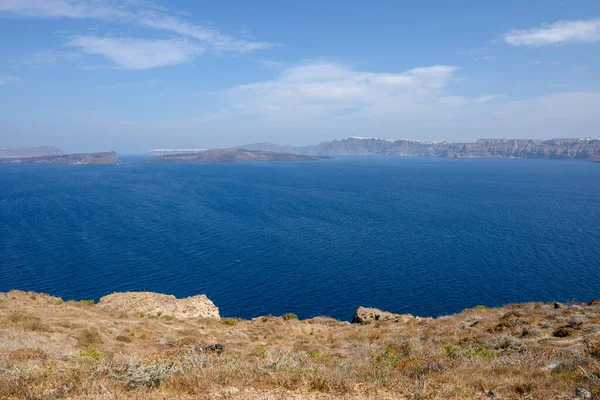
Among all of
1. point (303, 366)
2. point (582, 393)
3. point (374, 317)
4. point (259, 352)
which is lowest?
point (374, 317)

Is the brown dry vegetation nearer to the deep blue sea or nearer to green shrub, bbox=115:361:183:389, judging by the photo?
green shrub, bbox=115:361:183:389

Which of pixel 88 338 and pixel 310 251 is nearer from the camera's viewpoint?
pixel 88 338

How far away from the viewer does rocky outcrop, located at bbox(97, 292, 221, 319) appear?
34297 mm

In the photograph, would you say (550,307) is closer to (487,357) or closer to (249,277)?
(487,357)

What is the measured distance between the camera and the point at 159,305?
3500 cm

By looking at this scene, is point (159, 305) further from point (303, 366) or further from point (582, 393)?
point (582, 393)

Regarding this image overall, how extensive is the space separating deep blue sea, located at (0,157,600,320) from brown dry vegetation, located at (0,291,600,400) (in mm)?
24445

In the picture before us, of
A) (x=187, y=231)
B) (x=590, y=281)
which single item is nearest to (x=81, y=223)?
(x=187, y=231)

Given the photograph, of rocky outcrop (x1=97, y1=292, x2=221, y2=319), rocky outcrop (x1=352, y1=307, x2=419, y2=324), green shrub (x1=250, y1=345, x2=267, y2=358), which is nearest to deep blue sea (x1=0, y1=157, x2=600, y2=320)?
rocky outcrop (x1=97, y1=292, x2=221, y2=319)

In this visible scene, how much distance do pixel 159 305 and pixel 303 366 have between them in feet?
89.6

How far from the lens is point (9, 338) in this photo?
61.3 feet

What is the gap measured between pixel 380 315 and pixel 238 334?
14.5 meters

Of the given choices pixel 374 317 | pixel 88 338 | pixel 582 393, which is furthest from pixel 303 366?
pixel 374 317

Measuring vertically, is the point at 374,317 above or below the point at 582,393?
below
